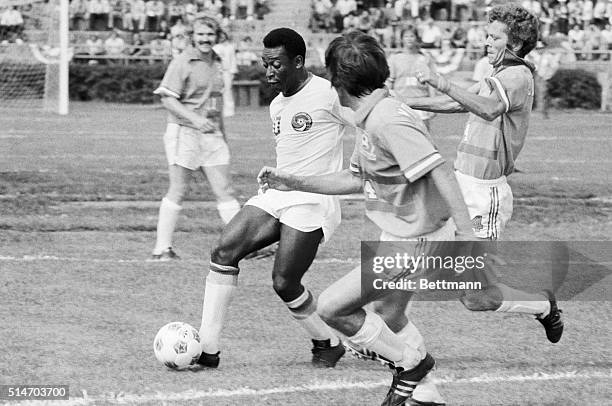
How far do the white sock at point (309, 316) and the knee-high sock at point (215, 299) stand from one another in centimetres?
38

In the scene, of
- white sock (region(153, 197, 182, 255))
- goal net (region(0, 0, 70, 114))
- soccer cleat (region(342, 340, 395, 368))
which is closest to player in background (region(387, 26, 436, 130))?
white sock (region(153, 197, 182, 255))

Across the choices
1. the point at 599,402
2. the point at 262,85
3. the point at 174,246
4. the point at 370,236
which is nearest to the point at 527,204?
the point at 370,236

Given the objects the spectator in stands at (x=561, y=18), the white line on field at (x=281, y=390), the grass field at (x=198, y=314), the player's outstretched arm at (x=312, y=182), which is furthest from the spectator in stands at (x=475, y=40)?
the player's outstretched arm at (x=312, y=182)

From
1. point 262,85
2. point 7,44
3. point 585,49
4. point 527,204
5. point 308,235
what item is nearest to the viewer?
point 308,235

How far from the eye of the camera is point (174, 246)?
10438 mm

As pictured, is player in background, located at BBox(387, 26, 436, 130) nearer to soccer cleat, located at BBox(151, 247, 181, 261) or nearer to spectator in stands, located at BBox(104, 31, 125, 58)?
soccer cleat, located at BBox(151, 247, 181, 261)

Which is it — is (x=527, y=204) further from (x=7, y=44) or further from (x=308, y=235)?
(x=7, y=44)

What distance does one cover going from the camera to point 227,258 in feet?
21.0

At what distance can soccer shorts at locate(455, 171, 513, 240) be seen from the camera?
689 centimetres

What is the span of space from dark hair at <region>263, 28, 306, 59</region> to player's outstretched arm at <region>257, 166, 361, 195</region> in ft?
3.69

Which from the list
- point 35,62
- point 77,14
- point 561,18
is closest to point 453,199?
point 35,62

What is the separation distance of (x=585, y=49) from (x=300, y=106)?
1145 inches

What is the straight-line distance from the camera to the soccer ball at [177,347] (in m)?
6.24

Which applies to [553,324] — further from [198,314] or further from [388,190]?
[198,314]
